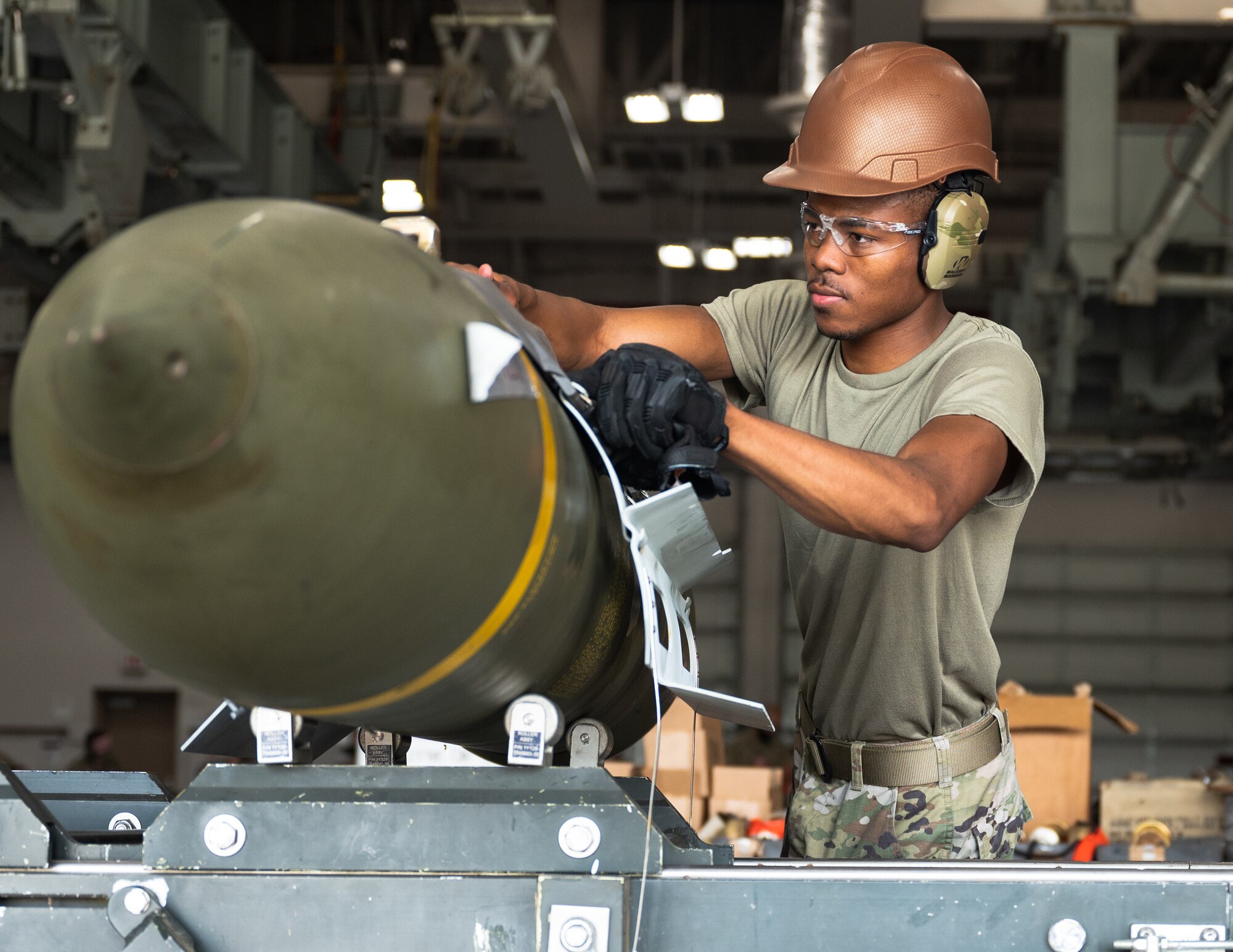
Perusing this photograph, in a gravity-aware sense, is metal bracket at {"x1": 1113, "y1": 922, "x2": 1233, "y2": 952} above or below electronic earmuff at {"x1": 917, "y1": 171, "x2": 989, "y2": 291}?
below

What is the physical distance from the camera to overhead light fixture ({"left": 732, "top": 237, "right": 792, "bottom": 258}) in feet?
29.0

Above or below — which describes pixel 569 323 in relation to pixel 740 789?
above

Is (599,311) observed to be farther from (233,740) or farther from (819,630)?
(233,740)

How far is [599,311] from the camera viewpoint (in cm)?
212

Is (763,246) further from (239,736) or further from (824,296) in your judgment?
(239,736)

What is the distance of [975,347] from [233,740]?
105 centimetres

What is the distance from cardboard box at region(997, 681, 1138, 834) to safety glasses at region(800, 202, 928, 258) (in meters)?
3.92

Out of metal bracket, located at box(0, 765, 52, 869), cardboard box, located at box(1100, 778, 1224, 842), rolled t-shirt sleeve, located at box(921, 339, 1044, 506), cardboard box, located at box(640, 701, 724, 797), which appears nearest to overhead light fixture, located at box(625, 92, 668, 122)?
cardboard box, located at box(640, 701, 724, 797)

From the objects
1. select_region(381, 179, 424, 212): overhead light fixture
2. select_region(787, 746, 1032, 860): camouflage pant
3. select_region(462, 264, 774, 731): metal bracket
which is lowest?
select_region(787, 746, 1032, 860): camouflage pant

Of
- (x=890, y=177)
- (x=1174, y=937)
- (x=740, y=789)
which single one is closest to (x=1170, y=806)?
(x=740, y=789)

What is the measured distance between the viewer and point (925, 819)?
1889 mm

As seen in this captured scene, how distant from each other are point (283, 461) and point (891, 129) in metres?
1.16

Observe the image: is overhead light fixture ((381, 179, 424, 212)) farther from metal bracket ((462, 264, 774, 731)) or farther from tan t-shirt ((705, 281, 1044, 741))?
metal bracket ((462, 264, 774, 731))

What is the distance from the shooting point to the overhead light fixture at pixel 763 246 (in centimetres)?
884
